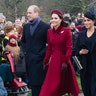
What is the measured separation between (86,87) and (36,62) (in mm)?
1177

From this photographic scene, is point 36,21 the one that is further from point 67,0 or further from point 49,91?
point 67,0

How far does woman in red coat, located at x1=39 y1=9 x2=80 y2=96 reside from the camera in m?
8.85

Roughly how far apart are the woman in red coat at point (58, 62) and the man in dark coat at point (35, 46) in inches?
6.6

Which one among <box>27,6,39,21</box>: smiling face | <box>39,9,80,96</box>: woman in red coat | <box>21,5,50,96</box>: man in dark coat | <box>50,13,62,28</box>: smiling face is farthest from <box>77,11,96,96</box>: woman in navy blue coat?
<box>27,6,39,21</box>: smiling face

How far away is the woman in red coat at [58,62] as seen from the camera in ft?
29.0

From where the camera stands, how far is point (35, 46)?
903cm

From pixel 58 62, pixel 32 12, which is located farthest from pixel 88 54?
pixel 32 12

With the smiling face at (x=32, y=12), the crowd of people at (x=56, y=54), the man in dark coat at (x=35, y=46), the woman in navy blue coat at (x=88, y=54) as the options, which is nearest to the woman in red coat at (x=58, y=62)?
the crowd of people at (x=56, y=54)

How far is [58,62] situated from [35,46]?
1.94 ft

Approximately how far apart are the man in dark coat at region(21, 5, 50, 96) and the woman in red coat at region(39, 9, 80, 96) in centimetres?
17

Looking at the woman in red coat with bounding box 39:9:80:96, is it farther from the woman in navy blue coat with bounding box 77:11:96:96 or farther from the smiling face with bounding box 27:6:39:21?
the smiling face with bounding box 27:6:39:21

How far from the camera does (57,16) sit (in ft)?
29.3

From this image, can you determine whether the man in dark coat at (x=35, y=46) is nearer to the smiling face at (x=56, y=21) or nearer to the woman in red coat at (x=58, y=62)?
the woman in red coat at (x=58, y=62)

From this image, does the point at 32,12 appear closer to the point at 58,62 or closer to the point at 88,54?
the point at 58,62
